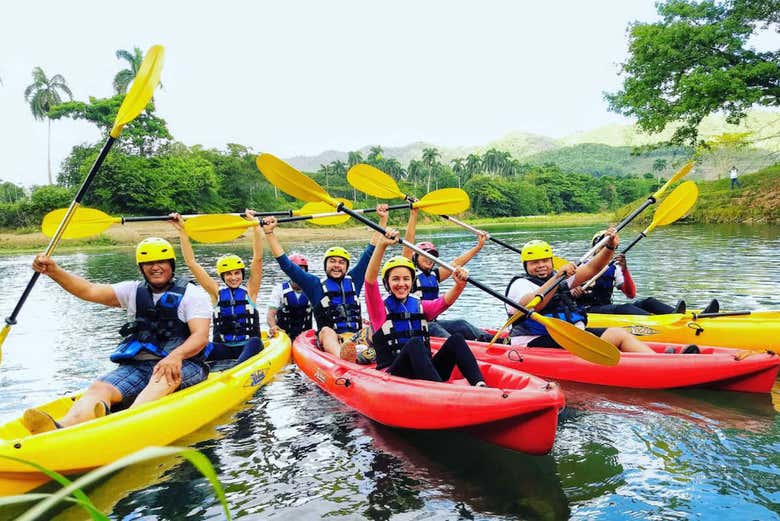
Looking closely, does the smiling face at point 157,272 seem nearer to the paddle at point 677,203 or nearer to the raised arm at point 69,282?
the raised arm at point 69,282

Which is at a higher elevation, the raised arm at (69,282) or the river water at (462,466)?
the raised arm at (69,282)

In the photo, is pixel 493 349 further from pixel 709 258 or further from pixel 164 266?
pixel 709 258

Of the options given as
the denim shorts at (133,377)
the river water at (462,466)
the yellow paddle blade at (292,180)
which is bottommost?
the river water at (462,466)

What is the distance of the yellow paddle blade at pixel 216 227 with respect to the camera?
644 cm

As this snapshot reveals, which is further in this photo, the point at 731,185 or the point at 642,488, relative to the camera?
the point at 731,185

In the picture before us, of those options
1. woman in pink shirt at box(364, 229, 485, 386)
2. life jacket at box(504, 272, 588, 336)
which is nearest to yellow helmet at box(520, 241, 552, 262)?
life jacket at box(504, 272, 588, 336)

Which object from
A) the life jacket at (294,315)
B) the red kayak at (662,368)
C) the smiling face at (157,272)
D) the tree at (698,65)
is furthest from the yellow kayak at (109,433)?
the tree at (698,65)

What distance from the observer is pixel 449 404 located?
4.27 m

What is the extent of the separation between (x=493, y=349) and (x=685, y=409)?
2028mm

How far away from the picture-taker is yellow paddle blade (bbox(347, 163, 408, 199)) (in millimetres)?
7680

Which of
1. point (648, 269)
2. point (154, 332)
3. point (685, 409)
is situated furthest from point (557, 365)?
point (648, 269)

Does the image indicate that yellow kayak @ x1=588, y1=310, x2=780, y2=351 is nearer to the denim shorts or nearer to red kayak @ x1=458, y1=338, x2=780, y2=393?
red kayak @ x1=458, y1=338, x2=780, y2=393

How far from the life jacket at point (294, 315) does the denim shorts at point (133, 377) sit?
3.13 meters

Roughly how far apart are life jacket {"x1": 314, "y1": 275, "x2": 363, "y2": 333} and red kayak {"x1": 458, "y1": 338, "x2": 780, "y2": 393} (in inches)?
73.5
